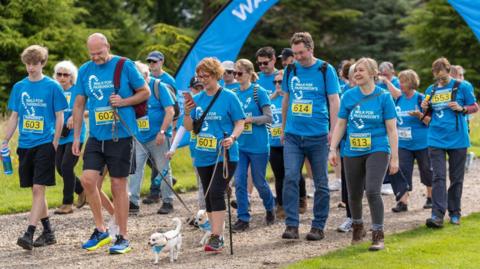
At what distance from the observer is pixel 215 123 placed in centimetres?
832

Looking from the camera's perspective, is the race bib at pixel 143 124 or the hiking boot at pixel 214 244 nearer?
the hiking boot at pixel 214 244

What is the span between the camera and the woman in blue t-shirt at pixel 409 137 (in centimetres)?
1113

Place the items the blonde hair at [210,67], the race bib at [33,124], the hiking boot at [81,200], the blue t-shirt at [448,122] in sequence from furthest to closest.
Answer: the hiking boot at [81,200] < the blue t-shirt at [448,122] < the race bib at [33,124] < the blonde hair at [210,67]

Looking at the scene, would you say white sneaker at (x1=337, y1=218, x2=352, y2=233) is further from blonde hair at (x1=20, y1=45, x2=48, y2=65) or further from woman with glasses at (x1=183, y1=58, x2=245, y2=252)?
blonde hair at (x1=20, y1=45, x2=48, y2=65)

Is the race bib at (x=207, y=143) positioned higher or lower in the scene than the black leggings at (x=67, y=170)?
higher

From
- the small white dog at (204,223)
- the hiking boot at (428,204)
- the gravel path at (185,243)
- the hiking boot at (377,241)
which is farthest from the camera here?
the hiking boot at (428,204)

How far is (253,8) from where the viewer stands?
485 inches

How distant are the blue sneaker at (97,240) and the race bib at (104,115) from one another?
1241 mm

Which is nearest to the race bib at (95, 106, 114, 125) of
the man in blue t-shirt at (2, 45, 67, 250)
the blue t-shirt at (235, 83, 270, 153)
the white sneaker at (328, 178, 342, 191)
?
the man in blue t-shirt at (2, 45, 67, 250)

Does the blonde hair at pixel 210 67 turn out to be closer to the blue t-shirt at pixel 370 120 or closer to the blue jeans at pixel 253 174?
the blue t-shirt at pixel 370 120

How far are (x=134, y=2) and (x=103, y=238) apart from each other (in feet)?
88.1

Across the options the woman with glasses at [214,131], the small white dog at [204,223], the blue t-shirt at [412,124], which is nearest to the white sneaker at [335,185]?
the blue t-shirt at [412,124]

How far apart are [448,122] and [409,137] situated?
65.7 inches

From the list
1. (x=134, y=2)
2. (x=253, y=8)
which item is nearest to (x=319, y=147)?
(x=253, y=8)
